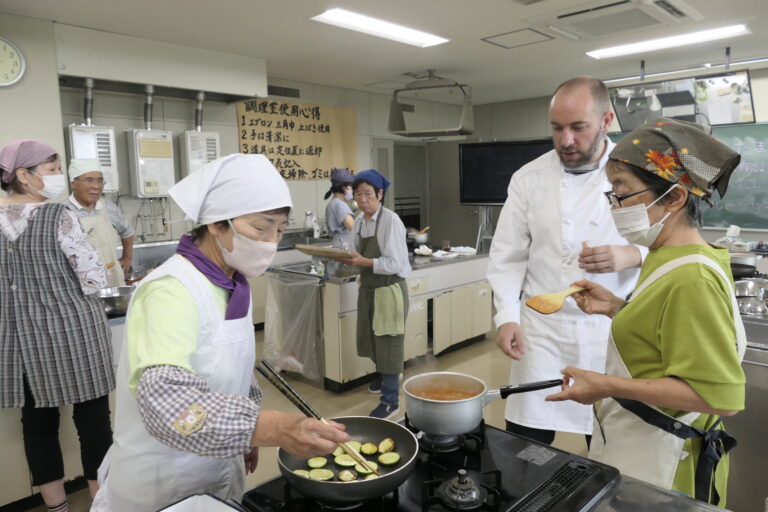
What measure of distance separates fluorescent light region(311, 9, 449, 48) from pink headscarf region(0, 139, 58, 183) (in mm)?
1878

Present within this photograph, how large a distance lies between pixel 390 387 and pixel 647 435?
214cm

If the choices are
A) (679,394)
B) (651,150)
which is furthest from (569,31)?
(679,394)

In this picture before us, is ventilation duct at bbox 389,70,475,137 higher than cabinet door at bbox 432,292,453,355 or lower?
higher

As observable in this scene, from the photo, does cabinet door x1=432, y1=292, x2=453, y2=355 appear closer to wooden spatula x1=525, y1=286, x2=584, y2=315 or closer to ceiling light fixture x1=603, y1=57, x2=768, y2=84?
wooden spatula x1=525, y1=286, x2=584, y2=315

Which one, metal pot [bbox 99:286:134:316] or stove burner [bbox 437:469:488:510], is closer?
stove burner [bbox 437:469:488:510]

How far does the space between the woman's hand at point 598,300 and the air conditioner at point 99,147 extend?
11.8 feet

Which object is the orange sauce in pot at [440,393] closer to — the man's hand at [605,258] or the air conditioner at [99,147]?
the man's hand at [605,258]

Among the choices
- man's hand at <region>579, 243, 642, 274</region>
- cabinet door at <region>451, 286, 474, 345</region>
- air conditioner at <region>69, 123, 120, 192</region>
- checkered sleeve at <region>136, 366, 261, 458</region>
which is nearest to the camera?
checkered sleeve at <region>136, 366, 261, 458</region>

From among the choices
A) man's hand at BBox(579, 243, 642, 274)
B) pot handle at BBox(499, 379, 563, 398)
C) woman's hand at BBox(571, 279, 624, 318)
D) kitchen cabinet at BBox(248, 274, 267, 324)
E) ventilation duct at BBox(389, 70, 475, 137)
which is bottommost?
kitchen cabinet at BBox(248, 274, 267, 324)

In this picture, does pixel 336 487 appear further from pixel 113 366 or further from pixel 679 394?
pixel 113 366

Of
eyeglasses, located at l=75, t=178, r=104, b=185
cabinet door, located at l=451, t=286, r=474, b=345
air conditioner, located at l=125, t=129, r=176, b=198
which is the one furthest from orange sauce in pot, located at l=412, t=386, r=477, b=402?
air conditioner, located at l=125, t=129, r=176, b=198

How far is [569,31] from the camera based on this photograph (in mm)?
3672

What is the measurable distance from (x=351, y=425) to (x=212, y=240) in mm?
499

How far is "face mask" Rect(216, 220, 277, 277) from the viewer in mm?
1030
